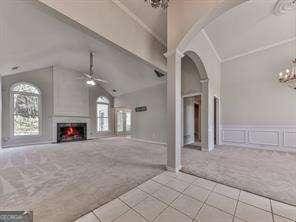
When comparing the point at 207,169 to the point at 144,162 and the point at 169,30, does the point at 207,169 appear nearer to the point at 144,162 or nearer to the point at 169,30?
the point at 144,162

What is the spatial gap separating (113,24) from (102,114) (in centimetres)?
778

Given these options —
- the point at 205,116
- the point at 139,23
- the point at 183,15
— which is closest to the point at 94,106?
the point at 139,23

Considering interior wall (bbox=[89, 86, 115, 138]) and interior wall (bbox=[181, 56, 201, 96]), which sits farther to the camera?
interior wall (bbox=[89, 86, 115, 138])

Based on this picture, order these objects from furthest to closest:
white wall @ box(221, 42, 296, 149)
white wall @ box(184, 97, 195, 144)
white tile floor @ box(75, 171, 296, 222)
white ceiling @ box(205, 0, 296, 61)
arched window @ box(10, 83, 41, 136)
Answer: arched window @ box(10, 83, 41, 136) < white wall @ box(184, 97, 195, 144) < white wall @ box(221, 42, 296, 149) < white ceiling @ box(205, 0, 296, 61) < white tile floor @ box(75, 171, 296, 222)

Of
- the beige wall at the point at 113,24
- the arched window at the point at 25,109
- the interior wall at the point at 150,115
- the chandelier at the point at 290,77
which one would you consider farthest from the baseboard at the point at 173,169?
the arched window at the point at 25,109

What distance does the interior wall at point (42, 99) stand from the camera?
247 inches

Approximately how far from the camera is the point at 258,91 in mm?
5520

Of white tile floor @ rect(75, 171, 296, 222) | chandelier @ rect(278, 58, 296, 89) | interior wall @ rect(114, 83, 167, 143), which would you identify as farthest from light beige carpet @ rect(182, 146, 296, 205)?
interior wall @ rect(114, 83, 167, 143)

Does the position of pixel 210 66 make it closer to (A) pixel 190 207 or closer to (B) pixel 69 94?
(A) pixel 190 207

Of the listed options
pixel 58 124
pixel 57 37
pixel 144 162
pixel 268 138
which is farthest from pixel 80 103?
pixel 268 138

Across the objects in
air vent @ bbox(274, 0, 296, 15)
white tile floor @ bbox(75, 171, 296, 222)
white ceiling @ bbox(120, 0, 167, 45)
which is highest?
air vent @ bbox(274, 0, 296, 15)

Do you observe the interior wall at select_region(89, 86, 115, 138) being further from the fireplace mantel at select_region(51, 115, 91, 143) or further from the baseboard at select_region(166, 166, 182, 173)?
the baseboard at select_region(166, 166, 182, 173)

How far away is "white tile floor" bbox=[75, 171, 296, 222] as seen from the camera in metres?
1.60

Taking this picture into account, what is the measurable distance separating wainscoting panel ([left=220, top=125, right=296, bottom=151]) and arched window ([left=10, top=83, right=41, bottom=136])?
29.0ft
